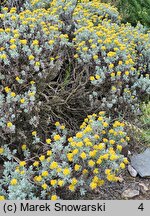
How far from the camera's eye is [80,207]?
7.75ft

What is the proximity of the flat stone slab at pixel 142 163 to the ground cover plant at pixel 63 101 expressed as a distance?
0.16 meters

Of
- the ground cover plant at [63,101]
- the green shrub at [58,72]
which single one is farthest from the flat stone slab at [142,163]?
the green shrub at [58,72]

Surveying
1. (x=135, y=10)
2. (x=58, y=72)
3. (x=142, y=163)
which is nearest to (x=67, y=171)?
(x=142, y=163)

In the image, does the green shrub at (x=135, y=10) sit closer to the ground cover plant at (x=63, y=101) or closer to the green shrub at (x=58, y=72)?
the ground cover plant at (x=63, y=101)

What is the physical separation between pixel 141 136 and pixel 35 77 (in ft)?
3.74

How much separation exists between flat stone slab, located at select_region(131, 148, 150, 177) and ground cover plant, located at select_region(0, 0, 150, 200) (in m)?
0.16

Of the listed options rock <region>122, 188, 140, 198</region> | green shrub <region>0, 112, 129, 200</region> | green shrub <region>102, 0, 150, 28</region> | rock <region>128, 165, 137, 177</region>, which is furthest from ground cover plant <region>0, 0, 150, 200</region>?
green shrub <region>102, 0, 150, 28</region>

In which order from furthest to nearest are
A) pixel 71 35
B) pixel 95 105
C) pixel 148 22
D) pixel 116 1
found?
pixel 116 1 < pixel 148 22 < pixel 71 35 < pixel 95 105

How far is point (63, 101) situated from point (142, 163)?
2.81 feet

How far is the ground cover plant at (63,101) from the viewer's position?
2467 mm

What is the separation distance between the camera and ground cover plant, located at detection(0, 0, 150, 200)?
97.1 inches

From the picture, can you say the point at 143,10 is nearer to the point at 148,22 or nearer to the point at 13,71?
the point at 148,22

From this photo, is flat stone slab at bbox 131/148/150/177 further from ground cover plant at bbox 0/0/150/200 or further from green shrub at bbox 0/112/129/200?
green shrub at bbox 0/112/129/200

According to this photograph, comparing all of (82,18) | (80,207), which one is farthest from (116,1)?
(80,207)
